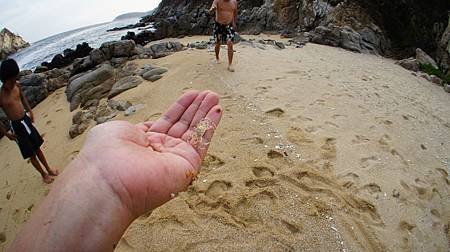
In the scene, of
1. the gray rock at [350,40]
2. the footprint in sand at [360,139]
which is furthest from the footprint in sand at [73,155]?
→ the gray rock at [350,40]

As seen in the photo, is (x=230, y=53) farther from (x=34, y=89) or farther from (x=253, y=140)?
(x=34, y=89)

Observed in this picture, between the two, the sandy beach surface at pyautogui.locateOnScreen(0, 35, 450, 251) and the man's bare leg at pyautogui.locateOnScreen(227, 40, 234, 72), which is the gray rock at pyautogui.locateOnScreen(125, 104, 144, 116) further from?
the man's bare leg at pyautogui.locateOnScreen(227, 40, 234, 72)

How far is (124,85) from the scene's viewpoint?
7188 millimetres

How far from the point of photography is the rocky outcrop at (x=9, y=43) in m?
44.4

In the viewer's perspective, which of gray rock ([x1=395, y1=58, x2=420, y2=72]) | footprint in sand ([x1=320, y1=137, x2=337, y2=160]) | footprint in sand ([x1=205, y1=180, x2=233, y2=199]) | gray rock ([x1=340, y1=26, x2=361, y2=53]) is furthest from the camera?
gray rock ([x1=340, y1=26, x2=361, y2=53])

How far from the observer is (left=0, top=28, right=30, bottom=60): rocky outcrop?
4443 centimetres

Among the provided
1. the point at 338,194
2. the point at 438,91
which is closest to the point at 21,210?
the point at 338,194

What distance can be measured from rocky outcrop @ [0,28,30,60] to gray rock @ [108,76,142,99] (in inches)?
1733

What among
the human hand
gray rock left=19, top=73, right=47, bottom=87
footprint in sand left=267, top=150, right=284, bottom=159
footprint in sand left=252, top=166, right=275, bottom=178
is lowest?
gray rock left=19, top=73, right=47, bottom=87

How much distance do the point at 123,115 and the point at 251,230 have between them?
3.71 m

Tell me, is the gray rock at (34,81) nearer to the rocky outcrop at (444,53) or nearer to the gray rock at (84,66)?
the gray rock at (84,66)

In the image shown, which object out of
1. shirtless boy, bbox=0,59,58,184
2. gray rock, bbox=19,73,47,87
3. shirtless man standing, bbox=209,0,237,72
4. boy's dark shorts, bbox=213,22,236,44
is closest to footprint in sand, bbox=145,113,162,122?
shirtless boy, bbox=0,59,58,184

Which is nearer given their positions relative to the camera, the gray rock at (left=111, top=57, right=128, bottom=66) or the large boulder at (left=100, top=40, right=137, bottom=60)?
the gray rock at (left=111, top=57, right=128, bottom=66)

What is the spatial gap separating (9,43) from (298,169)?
55.2 m
